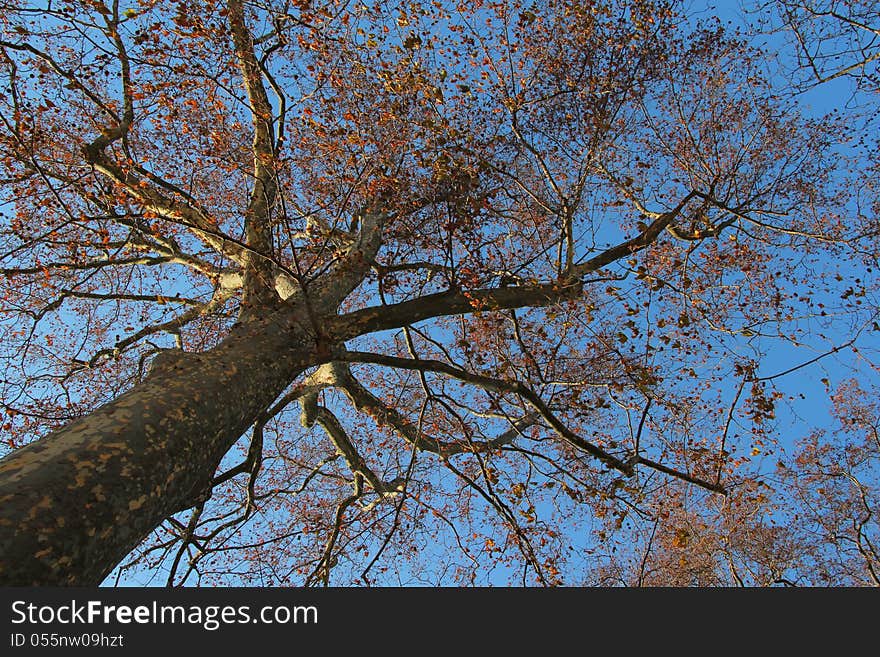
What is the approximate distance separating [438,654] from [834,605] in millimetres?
2939

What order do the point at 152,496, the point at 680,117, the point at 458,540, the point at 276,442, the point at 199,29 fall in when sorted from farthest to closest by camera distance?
the point at 276,442 < the point at 680,117 < the point at 458,540 < the point at 199,29 < the point at 152,496

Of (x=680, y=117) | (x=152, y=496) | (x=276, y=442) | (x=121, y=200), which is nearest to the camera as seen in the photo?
(x=152, y=496)

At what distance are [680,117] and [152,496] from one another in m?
7.09

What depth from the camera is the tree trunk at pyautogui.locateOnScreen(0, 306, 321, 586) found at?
194 cm

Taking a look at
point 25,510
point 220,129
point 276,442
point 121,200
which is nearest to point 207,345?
point 276,442

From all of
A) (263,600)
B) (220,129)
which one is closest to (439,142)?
(220,129)

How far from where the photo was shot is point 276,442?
8.45 metres

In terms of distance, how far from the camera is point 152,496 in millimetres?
2479

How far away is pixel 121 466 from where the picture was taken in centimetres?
234

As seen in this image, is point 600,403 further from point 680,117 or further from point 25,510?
point 25,510

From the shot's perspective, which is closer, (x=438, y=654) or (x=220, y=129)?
(x=438, y=654)

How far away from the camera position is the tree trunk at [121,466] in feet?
6.35

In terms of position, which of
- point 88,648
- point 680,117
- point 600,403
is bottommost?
point 88,648

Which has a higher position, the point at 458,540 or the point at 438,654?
the point at 458,540
